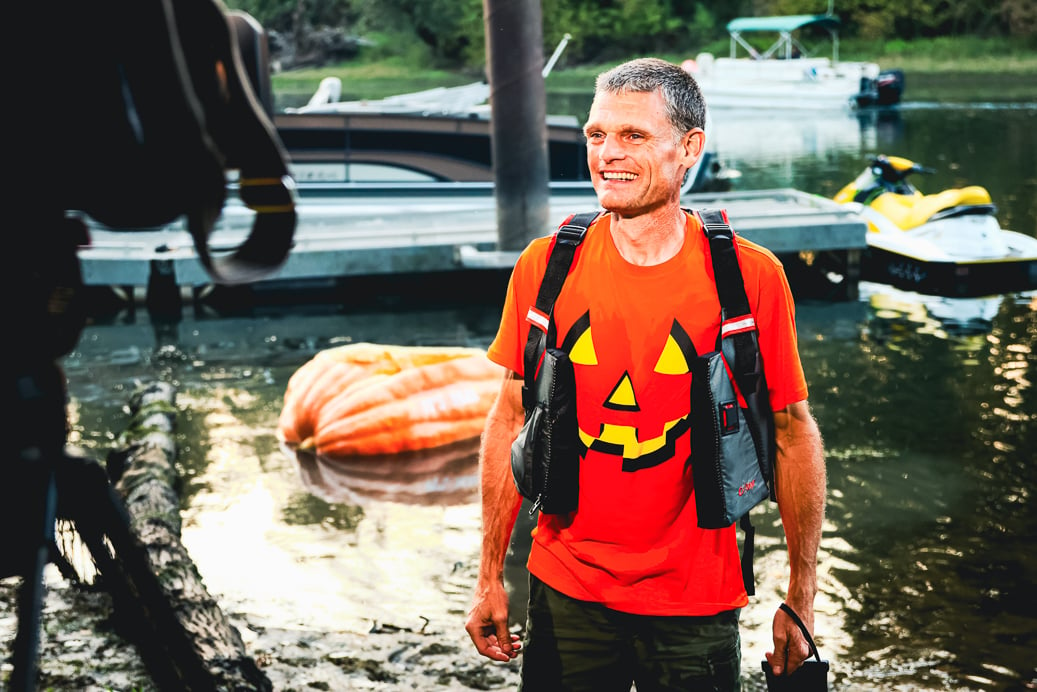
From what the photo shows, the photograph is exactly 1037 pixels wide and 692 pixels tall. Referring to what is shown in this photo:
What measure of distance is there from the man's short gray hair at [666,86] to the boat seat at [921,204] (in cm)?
1068

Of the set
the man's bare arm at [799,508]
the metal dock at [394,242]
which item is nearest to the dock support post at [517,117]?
the metal dock at [394,242]

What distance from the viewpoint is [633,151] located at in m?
2.86

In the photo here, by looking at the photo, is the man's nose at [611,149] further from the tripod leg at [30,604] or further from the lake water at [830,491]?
the lake water at [830,491]

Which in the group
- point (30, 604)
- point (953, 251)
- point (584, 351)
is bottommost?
point (953, 251)

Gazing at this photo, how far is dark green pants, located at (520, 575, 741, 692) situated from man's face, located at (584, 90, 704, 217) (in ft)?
3.15

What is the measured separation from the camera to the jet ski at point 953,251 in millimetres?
12695

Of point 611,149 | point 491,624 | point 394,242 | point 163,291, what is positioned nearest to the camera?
point 611,149

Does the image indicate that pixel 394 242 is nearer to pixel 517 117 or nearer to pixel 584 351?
pixel 517 117

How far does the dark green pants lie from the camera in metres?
2.88

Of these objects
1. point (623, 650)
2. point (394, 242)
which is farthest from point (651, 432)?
point (394, 242)

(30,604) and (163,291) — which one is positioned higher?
(30,604)

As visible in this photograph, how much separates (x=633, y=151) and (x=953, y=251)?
35.5 ft

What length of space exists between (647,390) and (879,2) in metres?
68.5

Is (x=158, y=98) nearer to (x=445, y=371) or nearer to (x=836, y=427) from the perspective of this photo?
(x=445, y=371)
